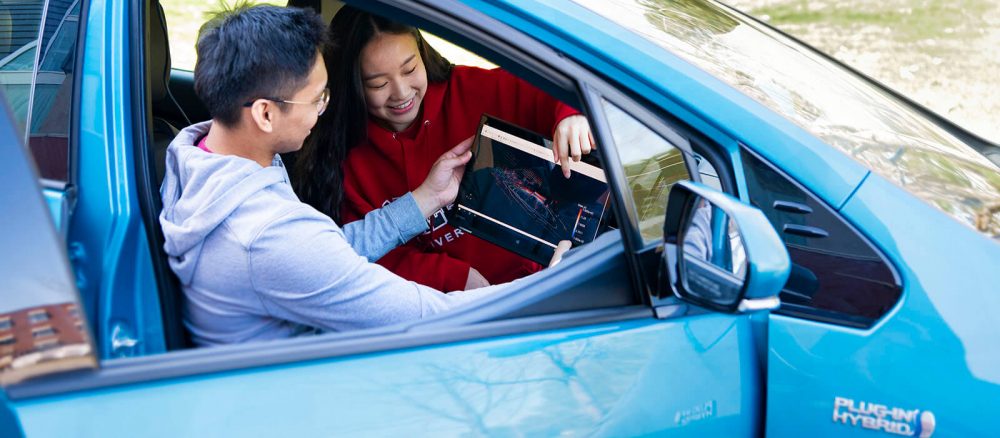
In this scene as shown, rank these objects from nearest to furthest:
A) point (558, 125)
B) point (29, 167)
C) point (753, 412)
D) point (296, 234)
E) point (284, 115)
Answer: point (29, 167), point (753, 412), point (296, 234), point (284, 115), point (558, 125)

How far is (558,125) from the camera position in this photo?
7.19 ft

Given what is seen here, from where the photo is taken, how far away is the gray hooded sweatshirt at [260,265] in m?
1.66

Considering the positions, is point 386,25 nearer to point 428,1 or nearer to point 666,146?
point 428,1

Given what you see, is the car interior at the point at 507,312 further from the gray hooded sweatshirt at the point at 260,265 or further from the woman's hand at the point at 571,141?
the woman's hand at the point at 571,141

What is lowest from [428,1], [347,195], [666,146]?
[347,195]

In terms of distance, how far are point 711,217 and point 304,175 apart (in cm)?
127

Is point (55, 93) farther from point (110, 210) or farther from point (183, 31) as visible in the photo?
point (183, 31)

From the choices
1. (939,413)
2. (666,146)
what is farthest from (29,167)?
(939,413)

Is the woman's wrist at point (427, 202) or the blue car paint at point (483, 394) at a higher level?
the blue car paint at point (483, 394)

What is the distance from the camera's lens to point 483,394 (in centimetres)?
141

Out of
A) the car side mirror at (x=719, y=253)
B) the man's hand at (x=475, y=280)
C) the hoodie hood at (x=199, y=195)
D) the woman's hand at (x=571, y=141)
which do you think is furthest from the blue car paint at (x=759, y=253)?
the man's hand at (x=475, y=280)

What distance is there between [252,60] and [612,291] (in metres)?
0.84

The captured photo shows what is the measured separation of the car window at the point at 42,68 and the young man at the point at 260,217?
0.22 metres

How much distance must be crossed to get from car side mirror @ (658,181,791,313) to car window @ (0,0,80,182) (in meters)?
1.05
